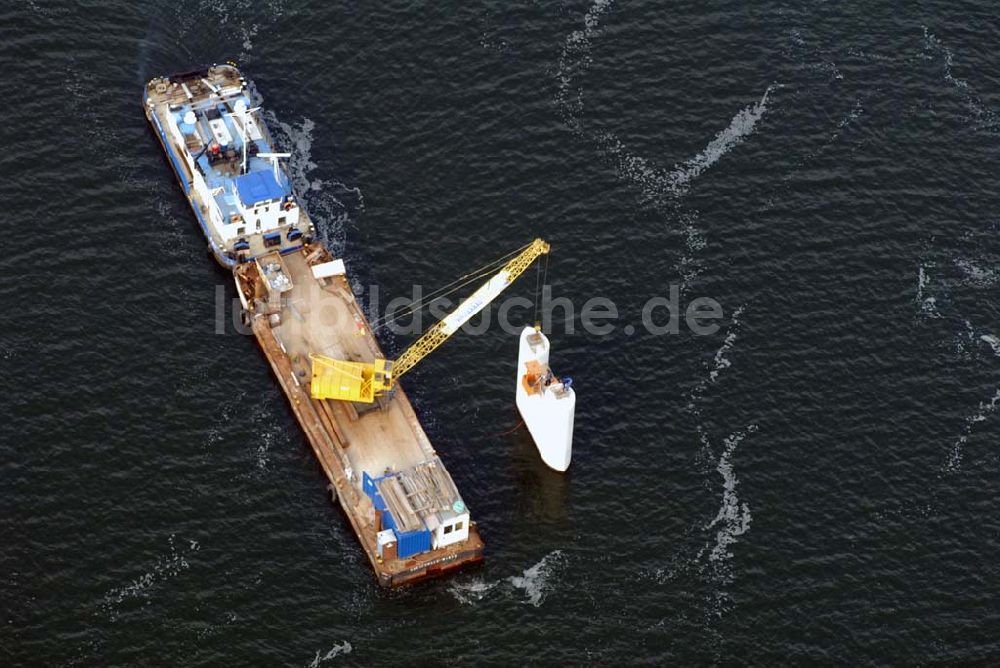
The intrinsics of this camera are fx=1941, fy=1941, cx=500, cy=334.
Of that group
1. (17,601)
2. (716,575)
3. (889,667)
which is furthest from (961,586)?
(17,601)

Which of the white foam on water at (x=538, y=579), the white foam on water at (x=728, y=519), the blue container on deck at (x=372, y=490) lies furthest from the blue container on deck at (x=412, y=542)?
the white foam on water at (x=728, y=519)

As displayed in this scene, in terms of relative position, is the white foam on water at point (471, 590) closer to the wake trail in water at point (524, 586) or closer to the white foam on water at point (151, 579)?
the wake trail in water at point (524, 586)

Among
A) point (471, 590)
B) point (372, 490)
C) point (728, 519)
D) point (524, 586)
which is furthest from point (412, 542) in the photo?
point (728, 519)

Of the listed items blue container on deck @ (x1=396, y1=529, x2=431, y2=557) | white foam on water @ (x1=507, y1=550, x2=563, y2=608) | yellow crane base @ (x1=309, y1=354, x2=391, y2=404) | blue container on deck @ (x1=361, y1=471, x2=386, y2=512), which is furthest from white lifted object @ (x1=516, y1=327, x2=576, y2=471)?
blue container on deck @ (x1=361, y1=471, x2=386, y2=512)

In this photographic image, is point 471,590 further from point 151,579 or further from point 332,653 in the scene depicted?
point 151,579

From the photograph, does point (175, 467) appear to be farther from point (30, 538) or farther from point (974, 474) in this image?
point (974, 474)

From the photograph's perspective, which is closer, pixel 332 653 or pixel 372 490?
pixel 332 653
